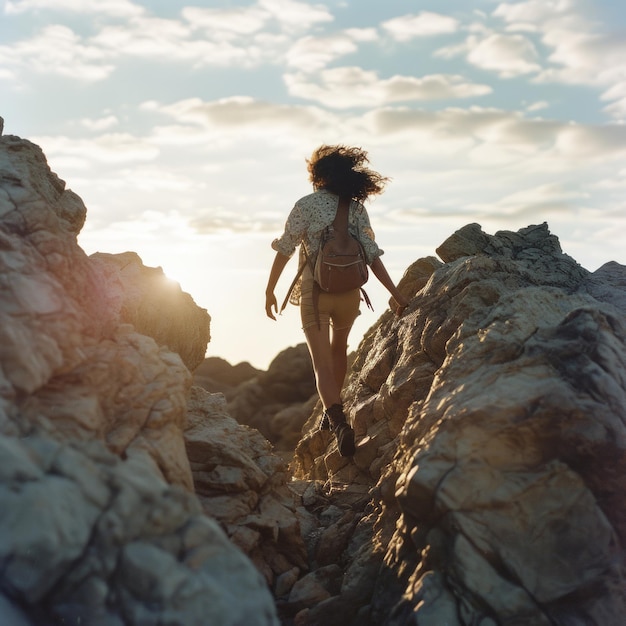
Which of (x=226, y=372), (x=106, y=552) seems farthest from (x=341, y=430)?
(x=226, y=372)

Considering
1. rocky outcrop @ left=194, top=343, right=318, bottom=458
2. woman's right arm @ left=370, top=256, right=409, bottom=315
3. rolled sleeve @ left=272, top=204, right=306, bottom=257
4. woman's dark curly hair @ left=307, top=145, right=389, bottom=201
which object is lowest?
rocky outcrop @ left=194, top=343, right=318, bottom=458

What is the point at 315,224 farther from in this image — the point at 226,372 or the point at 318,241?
the point at 226,372

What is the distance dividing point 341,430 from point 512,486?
333 centimetres

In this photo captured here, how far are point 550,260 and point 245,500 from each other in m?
4.44

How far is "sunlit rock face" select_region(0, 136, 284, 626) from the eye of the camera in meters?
3.96

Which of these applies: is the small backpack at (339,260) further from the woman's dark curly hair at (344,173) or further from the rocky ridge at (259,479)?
the rocky ridge at (259,479)

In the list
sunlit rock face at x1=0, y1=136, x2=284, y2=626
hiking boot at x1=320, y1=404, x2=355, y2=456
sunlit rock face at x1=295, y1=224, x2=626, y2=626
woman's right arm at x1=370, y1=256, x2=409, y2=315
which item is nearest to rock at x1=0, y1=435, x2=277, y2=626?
sunlit rock face at x1=0, y1=136, x2=284, y2=626

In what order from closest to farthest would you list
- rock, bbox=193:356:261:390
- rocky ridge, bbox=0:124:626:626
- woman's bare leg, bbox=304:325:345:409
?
rocky ridge, bbox=0:124:626:626 < woman's bare leg, bbox=304:325:345:409 < rock, bbox=193:356:261:390

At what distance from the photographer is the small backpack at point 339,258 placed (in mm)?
8352

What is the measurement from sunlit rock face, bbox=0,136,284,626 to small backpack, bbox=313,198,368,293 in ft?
8.89

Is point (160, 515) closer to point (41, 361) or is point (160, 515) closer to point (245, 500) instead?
point (41, 361)

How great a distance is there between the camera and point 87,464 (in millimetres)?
4422

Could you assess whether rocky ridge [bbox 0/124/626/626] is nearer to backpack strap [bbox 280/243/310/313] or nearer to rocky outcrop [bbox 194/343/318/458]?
backpack strap [bbox 280/243/310/313]

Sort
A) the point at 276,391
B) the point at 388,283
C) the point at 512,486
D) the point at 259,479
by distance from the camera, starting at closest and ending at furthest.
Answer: the point at 512,486, the point at 259,479, the point at 388,283, the point at 276,391
